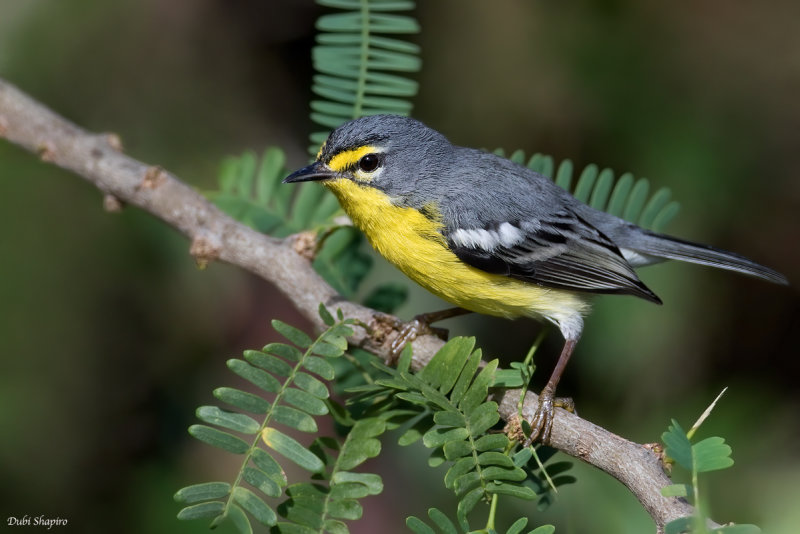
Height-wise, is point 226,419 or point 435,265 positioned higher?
point 435,265

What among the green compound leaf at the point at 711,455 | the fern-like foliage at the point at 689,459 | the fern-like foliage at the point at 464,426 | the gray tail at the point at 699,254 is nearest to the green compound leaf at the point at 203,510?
the fern-like foliage at the point at 464,426

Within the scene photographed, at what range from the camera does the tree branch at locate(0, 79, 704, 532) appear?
2377 mm

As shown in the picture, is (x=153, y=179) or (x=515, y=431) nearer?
(x=515, y=431)

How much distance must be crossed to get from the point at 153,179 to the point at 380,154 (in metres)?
1.07

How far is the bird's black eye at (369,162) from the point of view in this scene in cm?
362

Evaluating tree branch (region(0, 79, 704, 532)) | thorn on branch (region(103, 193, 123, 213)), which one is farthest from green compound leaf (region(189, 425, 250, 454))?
thorn on branch (region(103, 193, 123, 213))

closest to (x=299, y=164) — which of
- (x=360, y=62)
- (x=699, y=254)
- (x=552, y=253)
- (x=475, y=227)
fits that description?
(x=360, y=62)

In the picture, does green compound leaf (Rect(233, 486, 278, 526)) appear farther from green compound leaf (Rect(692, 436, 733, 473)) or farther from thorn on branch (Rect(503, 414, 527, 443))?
green compound leaf (Rect(692, 436, 733, 473))

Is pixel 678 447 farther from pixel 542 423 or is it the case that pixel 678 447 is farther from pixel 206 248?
pixel 206 248

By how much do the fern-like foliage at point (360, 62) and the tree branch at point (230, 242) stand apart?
0.77 metres

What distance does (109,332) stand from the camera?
4723 millimetres

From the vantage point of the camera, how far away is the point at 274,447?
2.22 meters

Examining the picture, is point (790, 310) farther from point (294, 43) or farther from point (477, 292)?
point (294, 43)

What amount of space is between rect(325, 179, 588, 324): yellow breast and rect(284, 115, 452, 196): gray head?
6cm
